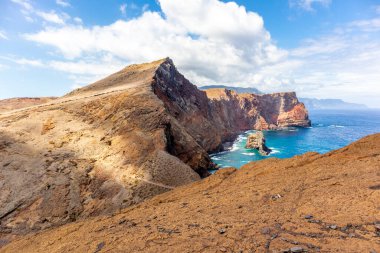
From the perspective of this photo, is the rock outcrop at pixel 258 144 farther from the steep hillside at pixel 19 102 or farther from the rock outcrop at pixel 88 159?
the steep hillside at pixel 19 102

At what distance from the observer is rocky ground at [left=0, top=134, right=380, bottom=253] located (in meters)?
7.29

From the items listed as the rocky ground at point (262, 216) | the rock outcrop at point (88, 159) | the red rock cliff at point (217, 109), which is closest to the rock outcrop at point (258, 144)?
the red rock cliff at point (217, 109)

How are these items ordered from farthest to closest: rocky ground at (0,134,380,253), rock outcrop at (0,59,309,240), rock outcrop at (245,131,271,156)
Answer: rock outcrop at (245,131,271,156) < rock outcrop at (0,59,309,240) < rocky ground at (0,134,380,253)

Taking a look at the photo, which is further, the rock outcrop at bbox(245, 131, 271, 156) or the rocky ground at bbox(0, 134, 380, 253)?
the rock outcrop at bbox(245, 131, 271, 156)

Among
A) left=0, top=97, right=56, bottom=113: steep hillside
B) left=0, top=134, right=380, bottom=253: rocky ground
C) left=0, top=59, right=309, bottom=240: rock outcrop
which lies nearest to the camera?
left=0, top=134, right=380, bottom=253: rocky ground

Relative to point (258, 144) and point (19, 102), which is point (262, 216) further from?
point (19, 102)

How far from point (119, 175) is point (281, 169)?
11.7 metres

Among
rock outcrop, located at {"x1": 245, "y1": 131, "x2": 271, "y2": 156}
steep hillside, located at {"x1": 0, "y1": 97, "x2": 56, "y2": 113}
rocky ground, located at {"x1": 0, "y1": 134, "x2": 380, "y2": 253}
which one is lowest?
rock outcrop, located at {"x1": 245, "y1": 131, "x2": 271, "y2": 156}

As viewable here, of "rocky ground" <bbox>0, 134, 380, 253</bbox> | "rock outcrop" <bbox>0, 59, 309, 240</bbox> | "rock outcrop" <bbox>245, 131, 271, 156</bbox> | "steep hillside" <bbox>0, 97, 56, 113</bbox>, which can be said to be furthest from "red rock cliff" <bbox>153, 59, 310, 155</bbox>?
"steep hillside" <bbox>0, 97, 56, 113</bbox>

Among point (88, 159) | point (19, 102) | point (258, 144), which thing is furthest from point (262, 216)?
point (19, 102)

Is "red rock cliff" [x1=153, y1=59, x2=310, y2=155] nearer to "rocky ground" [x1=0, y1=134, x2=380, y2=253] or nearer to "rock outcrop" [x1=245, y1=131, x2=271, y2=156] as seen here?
"rock outcrop" [x1=245, y1=131, x2=271, y2=156]

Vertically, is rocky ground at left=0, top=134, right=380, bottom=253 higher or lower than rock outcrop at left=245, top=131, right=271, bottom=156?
higher

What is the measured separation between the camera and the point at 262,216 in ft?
29.7

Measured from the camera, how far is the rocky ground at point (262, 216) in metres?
7.29
